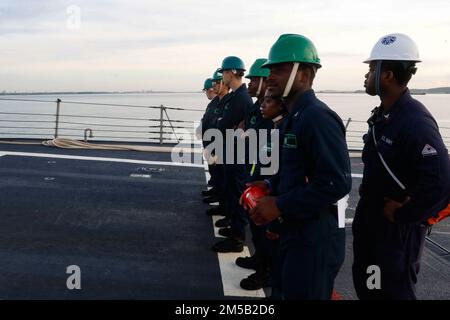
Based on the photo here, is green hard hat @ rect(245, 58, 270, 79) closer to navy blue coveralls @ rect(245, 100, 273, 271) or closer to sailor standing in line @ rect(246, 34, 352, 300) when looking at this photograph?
navy blue coveralls @ rect(245, 100, 273, 271)

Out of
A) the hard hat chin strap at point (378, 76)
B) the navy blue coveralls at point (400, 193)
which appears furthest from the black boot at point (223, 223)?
the hard hat chin strap at point (378, 76)

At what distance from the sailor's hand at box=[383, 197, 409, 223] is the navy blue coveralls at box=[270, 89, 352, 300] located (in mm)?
316

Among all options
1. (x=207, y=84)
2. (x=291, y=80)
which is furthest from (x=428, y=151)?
(x=207, y=84)

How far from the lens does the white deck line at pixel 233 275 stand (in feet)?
12.5

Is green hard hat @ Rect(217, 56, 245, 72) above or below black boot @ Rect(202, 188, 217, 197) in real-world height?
above

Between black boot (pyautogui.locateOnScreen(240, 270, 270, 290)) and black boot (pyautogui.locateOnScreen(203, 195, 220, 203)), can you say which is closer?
black boot (pyautogui.locateOnScreen(240, 270, 270, 290))

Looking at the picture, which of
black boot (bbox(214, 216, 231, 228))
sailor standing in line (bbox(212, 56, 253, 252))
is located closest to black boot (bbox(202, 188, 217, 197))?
black boot (bbox(214, 216, 231, 228))

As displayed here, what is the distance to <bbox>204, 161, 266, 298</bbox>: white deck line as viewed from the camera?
380 centimetres

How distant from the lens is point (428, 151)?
232 centimetres

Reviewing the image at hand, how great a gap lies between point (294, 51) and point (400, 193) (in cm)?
101

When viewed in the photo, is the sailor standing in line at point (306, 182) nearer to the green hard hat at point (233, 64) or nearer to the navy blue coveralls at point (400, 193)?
the navy blue coveralls at point (400, 193)

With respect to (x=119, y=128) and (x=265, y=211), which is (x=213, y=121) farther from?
(x=119, y=128)
